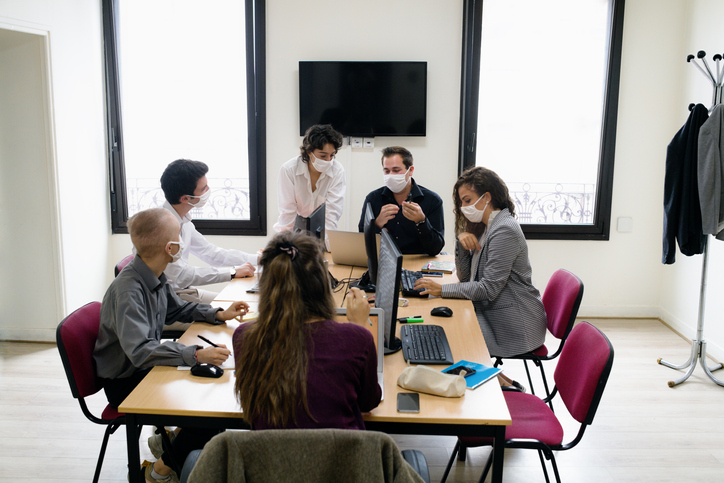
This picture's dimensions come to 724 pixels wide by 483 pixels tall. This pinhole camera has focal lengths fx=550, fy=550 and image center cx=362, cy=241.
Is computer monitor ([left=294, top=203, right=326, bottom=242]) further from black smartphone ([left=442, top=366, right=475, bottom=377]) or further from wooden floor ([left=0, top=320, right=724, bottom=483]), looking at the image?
wooden floor ([left=0, top=320, right=724, bottom=483])

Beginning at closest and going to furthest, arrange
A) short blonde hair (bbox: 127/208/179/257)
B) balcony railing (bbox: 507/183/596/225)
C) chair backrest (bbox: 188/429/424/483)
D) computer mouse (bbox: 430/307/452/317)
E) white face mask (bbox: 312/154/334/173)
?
chair backrest (bbox: 188/429/424/483), short blonde hair (bbox: 127/208/179/257), computer mouse (bbox: 430/307/452/317), white face mask (bbox: 312/154/334/173), balcony railing (bbox: 507/183/596/225)

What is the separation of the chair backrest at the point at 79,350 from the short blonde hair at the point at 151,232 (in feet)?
1.12

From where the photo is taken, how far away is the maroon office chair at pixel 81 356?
1948 mm

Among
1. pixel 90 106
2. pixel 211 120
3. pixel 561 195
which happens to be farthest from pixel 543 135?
pixel 90 106

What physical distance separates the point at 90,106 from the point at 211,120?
0.92m

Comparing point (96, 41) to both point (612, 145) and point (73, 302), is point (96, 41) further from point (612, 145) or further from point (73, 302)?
point (612, 145)

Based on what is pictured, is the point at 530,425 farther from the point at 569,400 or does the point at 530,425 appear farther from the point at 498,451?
the point at 498,451

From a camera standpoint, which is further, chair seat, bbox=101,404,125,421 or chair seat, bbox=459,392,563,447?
chair seat, bbox=101,404,125,421

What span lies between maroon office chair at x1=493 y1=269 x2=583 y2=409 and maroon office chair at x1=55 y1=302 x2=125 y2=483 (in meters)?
1.72

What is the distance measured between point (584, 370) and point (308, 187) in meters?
2.31

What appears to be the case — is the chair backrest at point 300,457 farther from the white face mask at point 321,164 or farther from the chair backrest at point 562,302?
the white face mask at point 321,164

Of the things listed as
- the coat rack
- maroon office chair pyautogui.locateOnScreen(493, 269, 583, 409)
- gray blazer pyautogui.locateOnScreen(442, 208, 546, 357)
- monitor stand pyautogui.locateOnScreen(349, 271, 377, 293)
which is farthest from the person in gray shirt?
the coat rack

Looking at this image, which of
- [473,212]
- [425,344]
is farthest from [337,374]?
[473,212]

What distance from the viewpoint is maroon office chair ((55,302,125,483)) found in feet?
6.39
